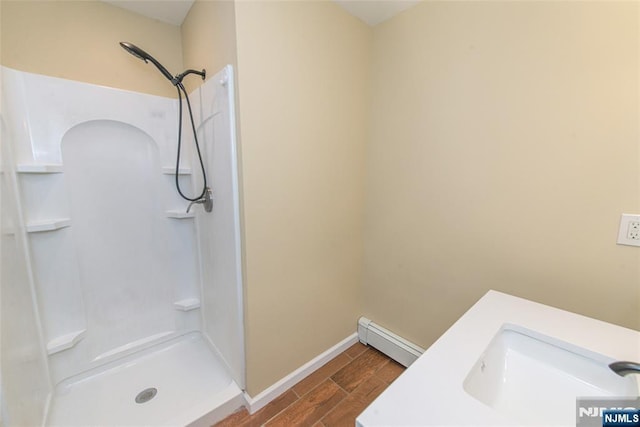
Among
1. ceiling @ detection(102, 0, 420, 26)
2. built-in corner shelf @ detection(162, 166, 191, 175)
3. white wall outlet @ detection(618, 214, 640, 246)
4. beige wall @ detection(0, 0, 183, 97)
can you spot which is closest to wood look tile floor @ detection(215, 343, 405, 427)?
white wall outlet @ detection(618, 214, 640, 246)

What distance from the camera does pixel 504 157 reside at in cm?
121

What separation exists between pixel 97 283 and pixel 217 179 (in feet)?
3.55

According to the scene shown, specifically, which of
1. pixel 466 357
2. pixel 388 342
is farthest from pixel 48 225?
pixel 388 342

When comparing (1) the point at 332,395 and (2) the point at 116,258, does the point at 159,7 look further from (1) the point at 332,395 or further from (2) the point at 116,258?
(1) the point at 332,395

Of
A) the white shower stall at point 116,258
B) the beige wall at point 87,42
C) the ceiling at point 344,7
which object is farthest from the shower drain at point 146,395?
the ceiling at point 344,7

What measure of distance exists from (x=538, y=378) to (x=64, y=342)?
7.70 feet

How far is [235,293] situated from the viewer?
138cm

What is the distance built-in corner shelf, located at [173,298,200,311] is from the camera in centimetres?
190

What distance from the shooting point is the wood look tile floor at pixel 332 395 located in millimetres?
1362

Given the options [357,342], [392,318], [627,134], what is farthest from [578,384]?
[357,342]

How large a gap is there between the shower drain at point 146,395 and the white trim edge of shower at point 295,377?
576 mm

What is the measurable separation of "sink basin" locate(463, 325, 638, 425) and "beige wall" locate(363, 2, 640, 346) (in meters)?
0.41

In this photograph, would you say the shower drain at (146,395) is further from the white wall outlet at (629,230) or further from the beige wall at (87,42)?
the white wall outlet at (629,230)

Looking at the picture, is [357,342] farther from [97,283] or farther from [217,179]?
[97,283]
